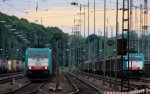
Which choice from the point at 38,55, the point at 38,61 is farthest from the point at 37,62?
the point at 38,55

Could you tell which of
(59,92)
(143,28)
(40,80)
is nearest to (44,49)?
(40,80)

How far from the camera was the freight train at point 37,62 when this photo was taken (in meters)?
59.2

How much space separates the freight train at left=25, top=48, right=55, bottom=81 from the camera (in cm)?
5925

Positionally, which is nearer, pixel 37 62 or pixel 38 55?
pixel 37 62

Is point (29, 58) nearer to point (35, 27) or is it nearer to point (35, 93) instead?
point (35, 93)

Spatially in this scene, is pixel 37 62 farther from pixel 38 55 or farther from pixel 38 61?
pixel 38 55

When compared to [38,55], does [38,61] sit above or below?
below

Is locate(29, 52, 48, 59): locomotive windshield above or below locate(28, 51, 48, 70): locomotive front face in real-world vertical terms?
above

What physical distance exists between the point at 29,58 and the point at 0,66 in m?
43.1

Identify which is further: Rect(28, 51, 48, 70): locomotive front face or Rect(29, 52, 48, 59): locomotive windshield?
Rect(29, 52, 48, 59): locomotive windshield

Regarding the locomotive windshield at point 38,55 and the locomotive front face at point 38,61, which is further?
the locomotive windshield at point 38,55

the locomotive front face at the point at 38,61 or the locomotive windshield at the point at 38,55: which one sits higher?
the locomotive windshield at the point at 38,55

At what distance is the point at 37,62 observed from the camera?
59281mm

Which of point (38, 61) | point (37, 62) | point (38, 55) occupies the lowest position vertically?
point (37, 62)
